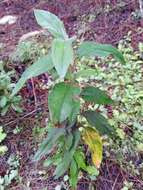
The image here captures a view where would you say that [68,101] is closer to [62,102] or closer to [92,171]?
[62,102]

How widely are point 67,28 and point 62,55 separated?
1.96 meters

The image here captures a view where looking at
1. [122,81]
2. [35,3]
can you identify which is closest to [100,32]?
[122,81]

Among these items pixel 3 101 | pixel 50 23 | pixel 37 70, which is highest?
pixel 50 23

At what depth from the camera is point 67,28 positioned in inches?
129

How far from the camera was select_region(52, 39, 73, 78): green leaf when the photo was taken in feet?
4.31

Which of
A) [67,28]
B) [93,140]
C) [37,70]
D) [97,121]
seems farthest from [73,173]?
[67,28]

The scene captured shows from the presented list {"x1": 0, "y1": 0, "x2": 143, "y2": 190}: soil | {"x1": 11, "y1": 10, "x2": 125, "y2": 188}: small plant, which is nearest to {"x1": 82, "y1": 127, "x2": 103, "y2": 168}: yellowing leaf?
{"x1": 11, "y1": 10, "x2": 125, "y2": 188}: small plant

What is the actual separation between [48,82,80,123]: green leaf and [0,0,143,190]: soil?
57cm

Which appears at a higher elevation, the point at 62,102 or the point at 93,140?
the point at 62,102

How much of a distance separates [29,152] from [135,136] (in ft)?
1.98

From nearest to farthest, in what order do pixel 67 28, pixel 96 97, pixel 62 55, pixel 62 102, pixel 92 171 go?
pixel 62 55, pixel 62 102, pixel 96 97, pixel 92 171, pixel 67 28

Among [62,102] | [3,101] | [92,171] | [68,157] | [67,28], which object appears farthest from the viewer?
[67,28]

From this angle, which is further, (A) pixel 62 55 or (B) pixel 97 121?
(B) pixel 97 121

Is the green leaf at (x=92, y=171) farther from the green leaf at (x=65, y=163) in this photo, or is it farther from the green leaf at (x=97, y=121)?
the green leaf at (x=97, y=121)
